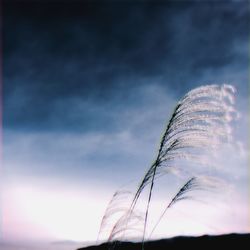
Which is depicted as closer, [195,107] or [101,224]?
[195,107]

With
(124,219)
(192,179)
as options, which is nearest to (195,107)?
(192,179)

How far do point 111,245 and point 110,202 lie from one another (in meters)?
0.44

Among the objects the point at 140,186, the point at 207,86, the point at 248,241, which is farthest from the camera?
the point at 248,241

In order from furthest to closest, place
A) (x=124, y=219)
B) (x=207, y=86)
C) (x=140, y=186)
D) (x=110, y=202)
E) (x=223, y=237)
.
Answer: (x=223, y=237) → (x=110, y=202) → (x=124, y=219) → (x=140, y=186) → (x=207, y=86)

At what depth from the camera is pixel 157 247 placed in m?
5.86

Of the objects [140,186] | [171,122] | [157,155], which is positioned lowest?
[140,186]

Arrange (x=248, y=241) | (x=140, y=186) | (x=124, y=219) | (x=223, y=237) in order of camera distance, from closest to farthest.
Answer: (x=140, y=186) < (x=124, y=219) < (x=248, y=241) < (x=223, y=237)

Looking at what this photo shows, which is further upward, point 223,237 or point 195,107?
point 195,107

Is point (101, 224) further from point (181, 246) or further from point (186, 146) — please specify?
point (181, 246)

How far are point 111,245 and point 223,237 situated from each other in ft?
10.0

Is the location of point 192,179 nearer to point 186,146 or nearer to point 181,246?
point 186,146

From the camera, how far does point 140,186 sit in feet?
9.14

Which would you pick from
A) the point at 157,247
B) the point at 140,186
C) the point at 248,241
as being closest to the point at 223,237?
the point at 248,241

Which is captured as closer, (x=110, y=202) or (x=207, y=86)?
(x=207, y=86)
